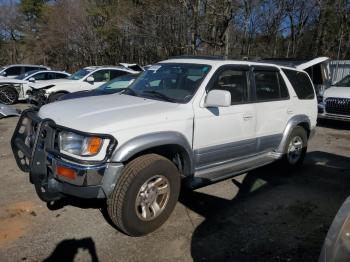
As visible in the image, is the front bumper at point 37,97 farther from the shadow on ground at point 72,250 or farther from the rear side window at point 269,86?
the shadow on ground at point 72,250

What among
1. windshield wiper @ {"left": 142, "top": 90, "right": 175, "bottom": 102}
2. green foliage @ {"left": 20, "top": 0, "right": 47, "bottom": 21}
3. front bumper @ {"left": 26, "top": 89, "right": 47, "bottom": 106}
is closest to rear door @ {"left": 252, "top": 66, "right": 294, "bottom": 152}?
windshield wiper @ {"left": 142, "top": 90, "right": 175, "bottom": 102}

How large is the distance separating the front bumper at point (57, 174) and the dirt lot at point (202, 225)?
53 cm

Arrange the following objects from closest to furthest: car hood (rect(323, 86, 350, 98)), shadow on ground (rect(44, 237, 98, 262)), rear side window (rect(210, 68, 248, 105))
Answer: shadow on ground (rect(44, 237, 98, 262)) → rear side window (rect(210, 68, 248, 105)) → car hood (rect(323, 86, 350, 98))

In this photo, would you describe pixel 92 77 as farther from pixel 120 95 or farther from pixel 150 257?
pixel 150 257

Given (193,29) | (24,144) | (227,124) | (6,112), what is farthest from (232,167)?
(193,29)

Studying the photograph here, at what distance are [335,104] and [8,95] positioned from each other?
442 inches

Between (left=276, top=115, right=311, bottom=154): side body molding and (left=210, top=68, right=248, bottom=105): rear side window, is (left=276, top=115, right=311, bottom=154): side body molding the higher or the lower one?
the lower one

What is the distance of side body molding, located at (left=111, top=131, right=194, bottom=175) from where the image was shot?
3491 millimetres

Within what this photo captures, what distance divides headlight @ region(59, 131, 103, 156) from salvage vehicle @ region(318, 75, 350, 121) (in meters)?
8.14

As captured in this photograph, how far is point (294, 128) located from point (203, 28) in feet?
49.4

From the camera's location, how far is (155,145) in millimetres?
3723

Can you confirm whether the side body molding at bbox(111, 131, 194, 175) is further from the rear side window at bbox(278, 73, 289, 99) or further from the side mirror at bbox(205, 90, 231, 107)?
the rear side window at bbox(278, 73, 289, 99)

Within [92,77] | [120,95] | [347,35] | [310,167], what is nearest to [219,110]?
[120,95]

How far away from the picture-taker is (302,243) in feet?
12.5
